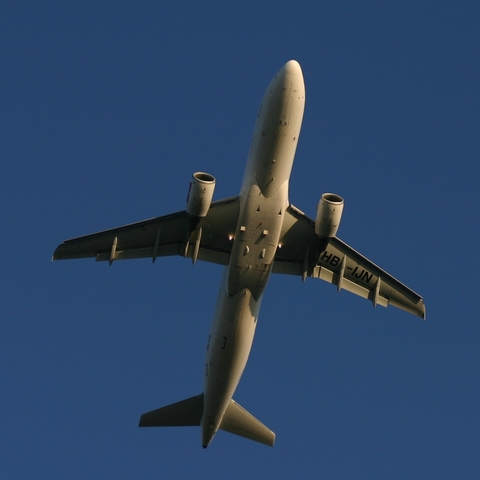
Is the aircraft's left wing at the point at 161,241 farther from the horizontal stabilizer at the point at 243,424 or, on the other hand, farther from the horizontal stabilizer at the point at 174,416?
the horizontal stabilizer at the point at 243,424

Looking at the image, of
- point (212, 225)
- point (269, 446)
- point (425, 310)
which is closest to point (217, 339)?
point (212, 225)

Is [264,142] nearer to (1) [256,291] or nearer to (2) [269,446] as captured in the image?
(1) [256,291]

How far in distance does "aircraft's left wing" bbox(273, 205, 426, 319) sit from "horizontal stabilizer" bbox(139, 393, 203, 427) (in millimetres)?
7628

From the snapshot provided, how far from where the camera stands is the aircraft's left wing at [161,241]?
35875 mm

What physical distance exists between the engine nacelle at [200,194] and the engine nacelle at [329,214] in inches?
180

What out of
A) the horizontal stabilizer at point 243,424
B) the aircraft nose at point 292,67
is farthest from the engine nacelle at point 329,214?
the horizontal stabilizer at point 243,424

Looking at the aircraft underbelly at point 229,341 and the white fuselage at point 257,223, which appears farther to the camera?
the aircraft underbelly at point 229,341

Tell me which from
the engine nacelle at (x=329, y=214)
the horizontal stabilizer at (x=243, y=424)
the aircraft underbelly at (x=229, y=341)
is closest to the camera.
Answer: the engine nacelle at (x=329, y=214)

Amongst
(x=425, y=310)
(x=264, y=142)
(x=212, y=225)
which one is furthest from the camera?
(x=425, y=310)

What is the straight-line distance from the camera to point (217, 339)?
3506 centimetres

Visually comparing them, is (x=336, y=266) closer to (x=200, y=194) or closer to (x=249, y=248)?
(x=249, y=248)

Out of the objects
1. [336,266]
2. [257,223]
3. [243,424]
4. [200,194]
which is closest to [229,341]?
[257,223]

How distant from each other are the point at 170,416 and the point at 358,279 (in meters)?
10.8

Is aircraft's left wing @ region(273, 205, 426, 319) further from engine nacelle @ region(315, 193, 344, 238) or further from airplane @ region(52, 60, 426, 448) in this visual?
engine nacelle @ region(315, 193, 344, 238)
